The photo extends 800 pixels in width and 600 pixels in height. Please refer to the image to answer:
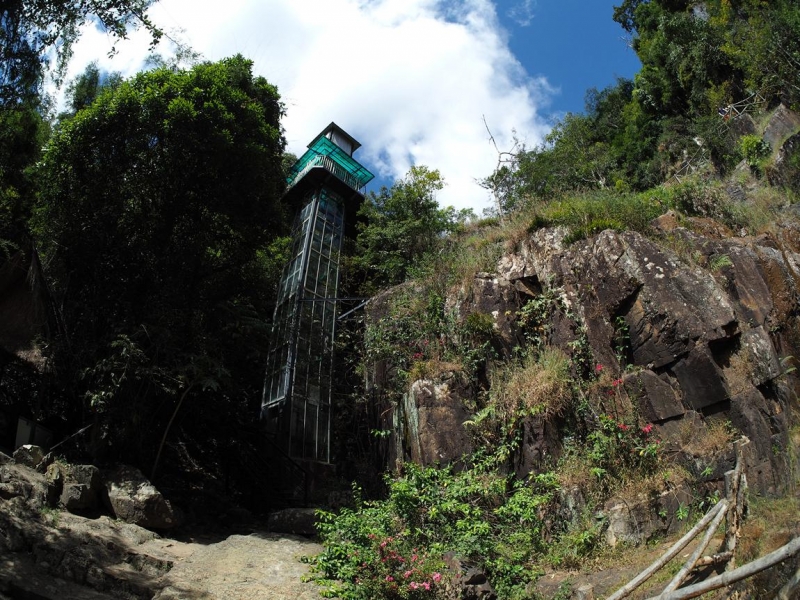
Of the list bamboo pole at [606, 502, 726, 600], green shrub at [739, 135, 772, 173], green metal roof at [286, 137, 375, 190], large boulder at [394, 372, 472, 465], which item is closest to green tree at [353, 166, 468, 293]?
green metal roof at [286, 137, 375, 190]

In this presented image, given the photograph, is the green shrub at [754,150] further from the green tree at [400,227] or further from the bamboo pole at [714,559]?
the bamboo pole at [714,559]

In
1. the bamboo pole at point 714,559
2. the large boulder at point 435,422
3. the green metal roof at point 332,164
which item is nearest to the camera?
the bamboo pole at point 714,559

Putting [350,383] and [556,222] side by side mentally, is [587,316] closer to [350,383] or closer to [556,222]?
[556,222]

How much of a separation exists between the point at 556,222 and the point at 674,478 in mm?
5410

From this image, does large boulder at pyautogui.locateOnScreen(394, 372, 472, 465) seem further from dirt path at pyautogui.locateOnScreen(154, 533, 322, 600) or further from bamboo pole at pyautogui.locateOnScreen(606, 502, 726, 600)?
bamboo pole at pyautogui.locateOnScreen(606, 502, 726, 600)

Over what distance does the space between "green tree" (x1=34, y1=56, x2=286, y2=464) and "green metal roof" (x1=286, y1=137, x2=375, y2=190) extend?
15.7 feet

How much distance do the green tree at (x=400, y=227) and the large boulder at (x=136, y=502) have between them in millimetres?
8177

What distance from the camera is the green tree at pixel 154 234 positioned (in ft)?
32.5

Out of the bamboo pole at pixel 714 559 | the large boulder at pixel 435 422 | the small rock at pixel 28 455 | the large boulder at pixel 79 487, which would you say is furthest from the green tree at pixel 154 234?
the bamboo pole at pixel 714 559

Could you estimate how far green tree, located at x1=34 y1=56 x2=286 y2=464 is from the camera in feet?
32.5

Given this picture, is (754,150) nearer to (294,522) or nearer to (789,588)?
(789,588)

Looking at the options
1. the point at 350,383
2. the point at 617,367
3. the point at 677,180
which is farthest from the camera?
the point at 677,180

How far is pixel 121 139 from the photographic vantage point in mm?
11031

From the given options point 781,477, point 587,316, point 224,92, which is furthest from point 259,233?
point 781,477
